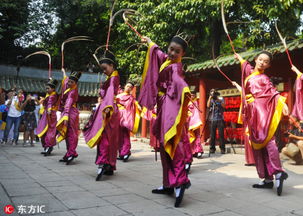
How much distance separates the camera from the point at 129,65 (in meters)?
15.0

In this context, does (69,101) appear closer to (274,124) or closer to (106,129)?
(106,129)

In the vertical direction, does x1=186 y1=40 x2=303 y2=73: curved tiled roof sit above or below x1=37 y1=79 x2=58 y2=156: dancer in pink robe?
above

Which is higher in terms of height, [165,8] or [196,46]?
[165,8]

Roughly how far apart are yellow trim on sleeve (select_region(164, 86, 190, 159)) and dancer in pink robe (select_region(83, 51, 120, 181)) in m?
1.40

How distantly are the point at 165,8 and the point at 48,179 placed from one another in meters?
8.92

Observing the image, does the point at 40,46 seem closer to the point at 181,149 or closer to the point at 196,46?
the point at 196,46

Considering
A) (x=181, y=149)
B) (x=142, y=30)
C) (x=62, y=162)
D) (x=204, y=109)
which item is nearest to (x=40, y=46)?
(x=142, y=30)

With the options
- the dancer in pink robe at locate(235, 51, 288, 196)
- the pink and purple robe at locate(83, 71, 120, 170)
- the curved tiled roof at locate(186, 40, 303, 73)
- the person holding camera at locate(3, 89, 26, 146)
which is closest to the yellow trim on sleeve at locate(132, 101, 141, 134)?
the pink and purple robe at locate(83, 71, 120, 170)

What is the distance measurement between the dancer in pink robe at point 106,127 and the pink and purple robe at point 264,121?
1791mm

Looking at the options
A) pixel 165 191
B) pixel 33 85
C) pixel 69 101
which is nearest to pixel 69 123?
pixel 69 101

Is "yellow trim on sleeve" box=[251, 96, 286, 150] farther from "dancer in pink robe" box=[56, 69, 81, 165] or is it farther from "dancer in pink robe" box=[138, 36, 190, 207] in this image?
"dancer in pink robe" box=[56, 69, 81, 165]

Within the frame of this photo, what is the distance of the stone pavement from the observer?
2.83 metres

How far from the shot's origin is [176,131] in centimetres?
304

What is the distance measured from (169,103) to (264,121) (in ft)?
4.16
